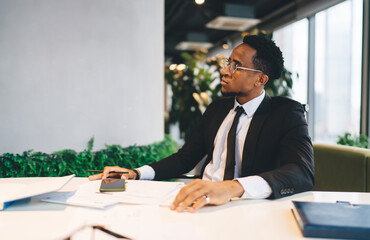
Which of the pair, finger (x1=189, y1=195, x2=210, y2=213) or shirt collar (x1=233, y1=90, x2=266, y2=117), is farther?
shirt collar (x1=233, y1=90, x2=266, y2=117)

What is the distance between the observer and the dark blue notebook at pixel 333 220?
80 centimetres

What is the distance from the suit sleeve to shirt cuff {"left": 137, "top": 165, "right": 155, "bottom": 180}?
25.3 inches

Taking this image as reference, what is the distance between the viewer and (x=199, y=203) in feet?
3.31

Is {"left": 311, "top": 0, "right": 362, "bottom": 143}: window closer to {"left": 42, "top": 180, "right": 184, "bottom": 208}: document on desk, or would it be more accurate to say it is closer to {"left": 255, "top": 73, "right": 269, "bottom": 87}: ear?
{"left": 255, "top": 73, "right": 269, "bottom": 87}: ear

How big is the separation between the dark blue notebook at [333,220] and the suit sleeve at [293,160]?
0.23 m

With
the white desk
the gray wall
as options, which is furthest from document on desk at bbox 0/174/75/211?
the gray wall

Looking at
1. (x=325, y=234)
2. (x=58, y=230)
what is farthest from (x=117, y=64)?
(x=325, y=234)

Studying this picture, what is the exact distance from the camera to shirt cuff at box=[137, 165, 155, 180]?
5.28ft

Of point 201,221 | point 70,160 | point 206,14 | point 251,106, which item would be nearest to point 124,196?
point 201,221

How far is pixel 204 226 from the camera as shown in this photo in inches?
35.2

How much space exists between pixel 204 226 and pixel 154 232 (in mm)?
148

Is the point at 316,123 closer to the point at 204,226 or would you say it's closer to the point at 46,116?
the point at 46,116

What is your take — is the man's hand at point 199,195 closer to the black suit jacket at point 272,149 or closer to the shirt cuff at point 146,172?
the black suit jacket at point 272,149

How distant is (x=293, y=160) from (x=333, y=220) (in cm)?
57
